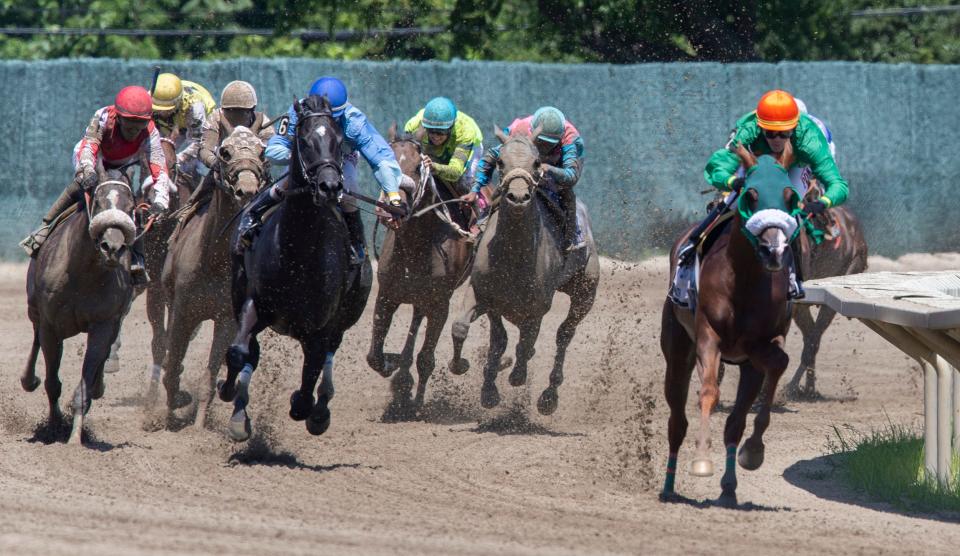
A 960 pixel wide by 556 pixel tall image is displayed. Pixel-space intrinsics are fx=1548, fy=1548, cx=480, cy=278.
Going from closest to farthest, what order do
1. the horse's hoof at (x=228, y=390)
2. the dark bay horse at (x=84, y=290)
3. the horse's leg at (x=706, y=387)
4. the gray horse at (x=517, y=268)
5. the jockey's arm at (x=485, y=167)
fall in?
the horse's leg at (x=706, y=387) → the horse's hoof at (x=228, y=390) → the dark bay horse at (x=84, y=290) → the gray horse at (x=517, y=268) → the jockey's arm at (x=485, y=167)

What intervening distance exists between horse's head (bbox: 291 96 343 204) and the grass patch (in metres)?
3.63

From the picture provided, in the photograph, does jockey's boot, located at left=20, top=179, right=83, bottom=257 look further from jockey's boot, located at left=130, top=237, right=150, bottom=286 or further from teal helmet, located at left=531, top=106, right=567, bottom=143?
teal helmet, located at left=531, top=106, right=567, bottom=143

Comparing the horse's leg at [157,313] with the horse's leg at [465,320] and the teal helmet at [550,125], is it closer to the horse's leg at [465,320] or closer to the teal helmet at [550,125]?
the horse's leg at [465,320]

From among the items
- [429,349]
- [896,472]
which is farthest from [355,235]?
[896,472]

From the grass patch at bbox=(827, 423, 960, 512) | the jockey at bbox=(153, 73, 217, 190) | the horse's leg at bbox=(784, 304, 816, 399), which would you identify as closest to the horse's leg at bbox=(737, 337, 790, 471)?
the grass patch at bbox=(827, 423, 960, 512)

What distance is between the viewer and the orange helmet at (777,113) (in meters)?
8.55

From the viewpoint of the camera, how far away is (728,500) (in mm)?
8312

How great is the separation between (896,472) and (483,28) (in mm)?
14051

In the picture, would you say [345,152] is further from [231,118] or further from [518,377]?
[518,377]

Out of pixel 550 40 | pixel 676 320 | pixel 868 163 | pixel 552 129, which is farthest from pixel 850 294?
pixel 550 40

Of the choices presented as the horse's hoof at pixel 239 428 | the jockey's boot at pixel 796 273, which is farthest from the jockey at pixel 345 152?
the jockey's boot at pixel 796 273

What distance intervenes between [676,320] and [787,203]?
105cm

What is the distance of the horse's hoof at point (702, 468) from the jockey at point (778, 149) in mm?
1100

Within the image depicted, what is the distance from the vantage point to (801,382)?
1347 centimetres
